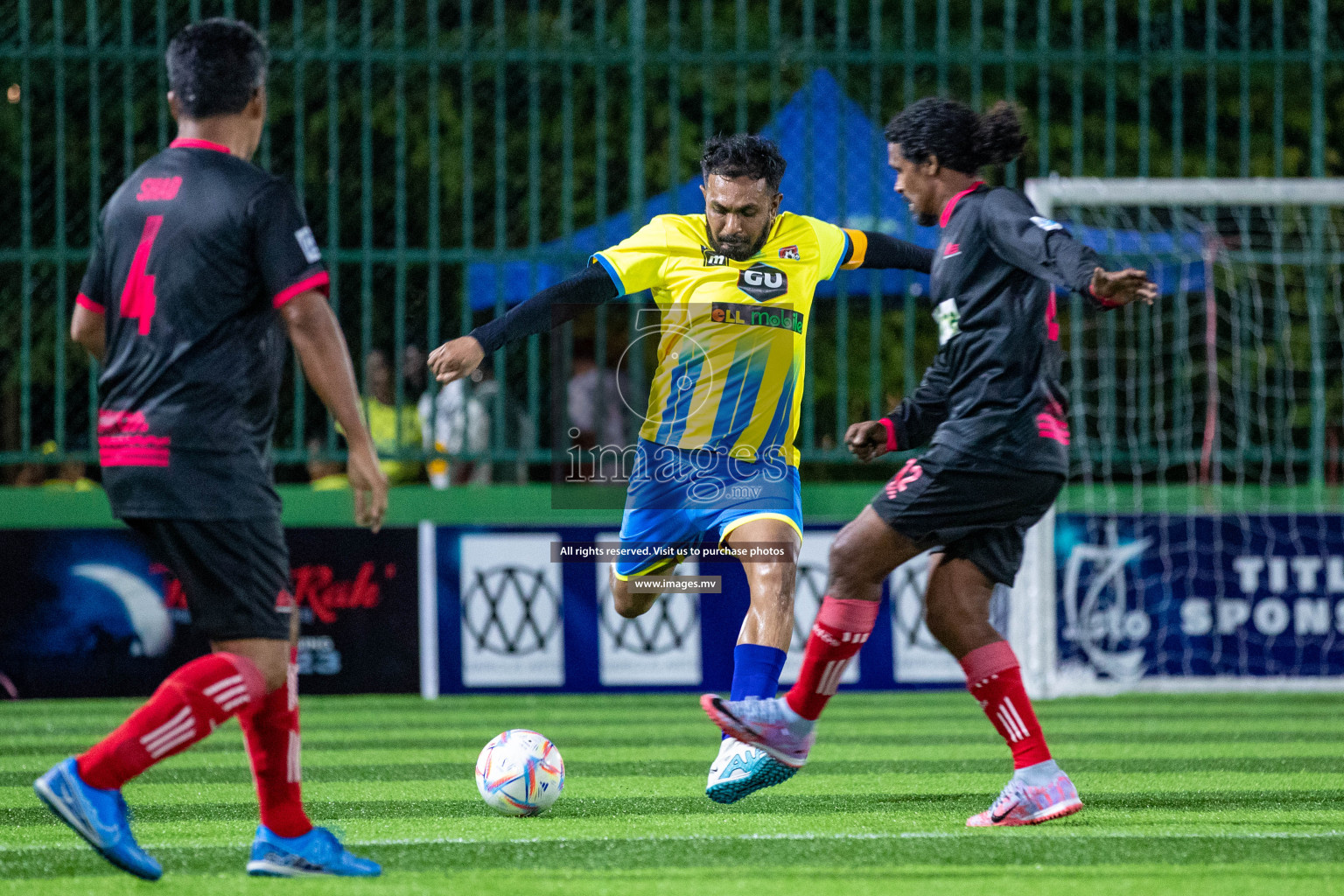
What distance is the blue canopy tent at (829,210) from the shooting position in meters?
9.93

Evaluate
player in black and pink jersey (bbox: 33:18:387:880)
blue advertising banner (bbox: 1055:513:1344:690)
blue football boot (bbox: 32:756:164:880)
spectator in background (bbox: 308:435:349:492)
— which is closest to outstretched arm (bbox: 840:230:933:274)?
player in black and pink jersey (bbox: 33:18:387:880)

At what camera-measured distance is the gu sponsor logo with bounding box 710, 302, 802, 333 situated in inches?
216

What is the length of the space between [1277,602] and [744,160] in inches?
212

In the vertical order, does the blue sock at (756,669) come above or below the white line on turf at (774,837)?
above

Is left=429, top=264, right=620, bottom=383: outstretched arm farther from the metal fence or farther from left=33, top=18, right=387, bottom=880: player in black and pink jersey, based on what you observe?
the metal fence

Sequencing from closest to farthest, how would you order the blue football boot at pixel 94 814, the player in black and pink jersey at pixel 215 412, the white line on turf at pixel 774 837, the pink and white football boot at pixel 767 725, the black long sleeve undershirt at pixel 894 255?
the blue football boot at pixel 94 814 → the player in black and pink jersey at pixel 215 412 → the white line on turf at pixel 774 837 → the pink and white football boot at pixel 767 725 → the black long sleeve undershirt at pixel 894 255

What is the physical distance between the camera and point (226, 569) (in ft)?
12.2

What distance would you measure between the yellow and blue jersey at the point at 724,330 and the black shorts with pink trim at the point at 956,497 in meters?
0.80

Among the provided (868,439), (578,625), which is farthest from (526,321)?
(578,625)

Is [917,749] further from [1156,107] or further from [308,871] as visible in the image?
[1156,107]

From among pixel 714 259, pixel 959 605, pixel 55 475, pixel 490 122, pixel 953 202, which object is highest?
pixel 490 122

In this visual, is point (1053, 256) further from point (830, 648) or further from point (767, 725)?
point (767, 725)

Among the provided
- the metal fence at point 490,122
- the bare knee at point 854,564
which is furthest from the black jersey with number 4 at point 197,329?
the metal fence at point 490,122

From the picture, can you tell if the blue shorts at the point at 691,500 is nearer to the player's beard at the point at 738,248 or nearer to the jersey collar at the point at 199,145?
the player's beard at the point at 738,248
